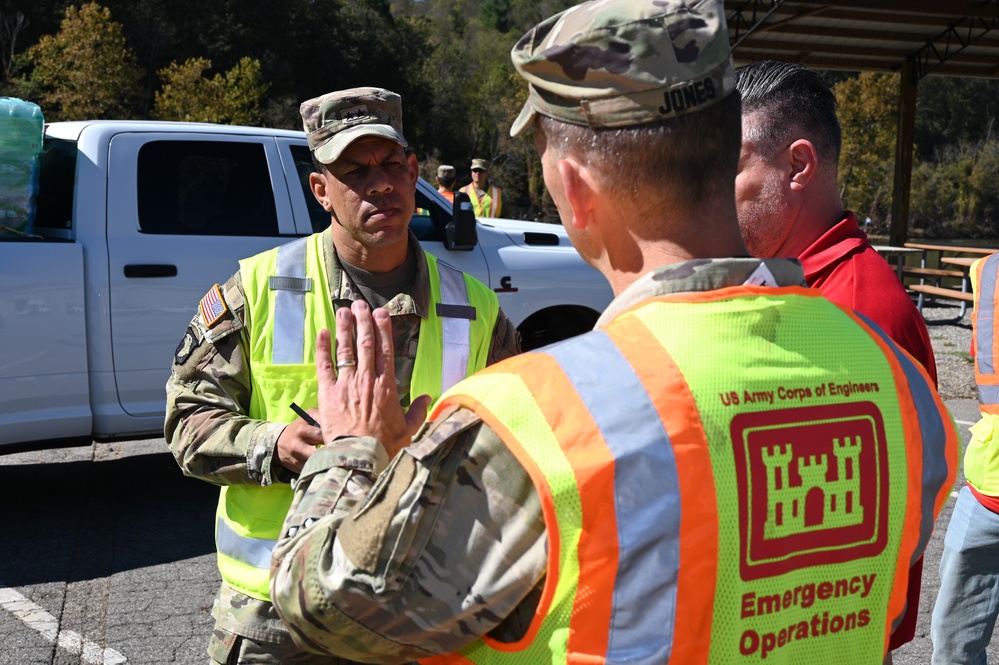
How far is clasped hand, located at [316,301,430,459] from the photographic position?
1513mm

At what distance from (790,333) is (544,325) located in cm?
608

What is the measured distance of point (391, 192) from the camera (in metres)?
2.93

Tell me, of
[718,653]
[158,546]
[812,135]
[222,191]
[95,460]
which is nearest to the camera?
[718,653]

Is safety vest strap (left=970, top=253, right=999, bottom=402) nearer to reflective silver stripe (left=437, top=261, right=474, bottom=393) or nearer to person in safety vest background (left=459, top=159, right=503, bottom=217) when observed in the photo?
reflective silver stripe (left=437, top=261, right=474, bottom=393)

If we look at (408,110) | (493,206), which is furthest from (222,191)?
(408,110)

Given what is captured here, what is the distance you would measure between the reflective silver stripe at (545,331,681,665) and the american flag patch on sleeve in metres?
1.56

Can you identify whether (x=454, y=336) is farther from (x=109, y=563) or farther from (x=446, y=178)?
(x=446, y=178)

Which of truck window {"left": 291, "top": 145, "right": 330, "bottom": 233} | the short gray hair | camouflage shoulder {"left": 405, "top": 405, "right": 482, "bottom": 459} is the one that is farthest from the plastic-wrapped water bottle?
camouflage shoulder {"left": 405, "top": 405, "right": 482, "bottom": 459}

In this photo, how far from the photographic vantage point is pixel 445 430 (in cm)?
124

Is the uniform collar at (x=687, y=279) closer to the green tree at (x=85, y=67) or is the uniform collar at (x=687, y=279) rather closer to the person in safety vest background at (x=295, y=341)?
the person in safety vest background at (x=295, y=341)

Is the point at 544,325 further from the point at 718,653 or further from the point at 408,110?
the point at 408,110

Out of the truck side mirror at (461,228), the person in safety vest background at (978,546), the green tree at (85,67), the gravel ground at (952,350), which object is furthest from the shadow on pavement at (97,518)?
the green tree at (85,67)

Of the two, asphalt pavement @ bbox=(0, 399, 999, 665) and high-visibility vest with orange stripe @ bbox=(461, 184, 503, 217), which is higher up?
high-visibility vest with orange stripe @ bbox=(461, 184, 503, 217)

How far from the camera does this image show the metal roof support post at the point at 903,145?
2103 cm
